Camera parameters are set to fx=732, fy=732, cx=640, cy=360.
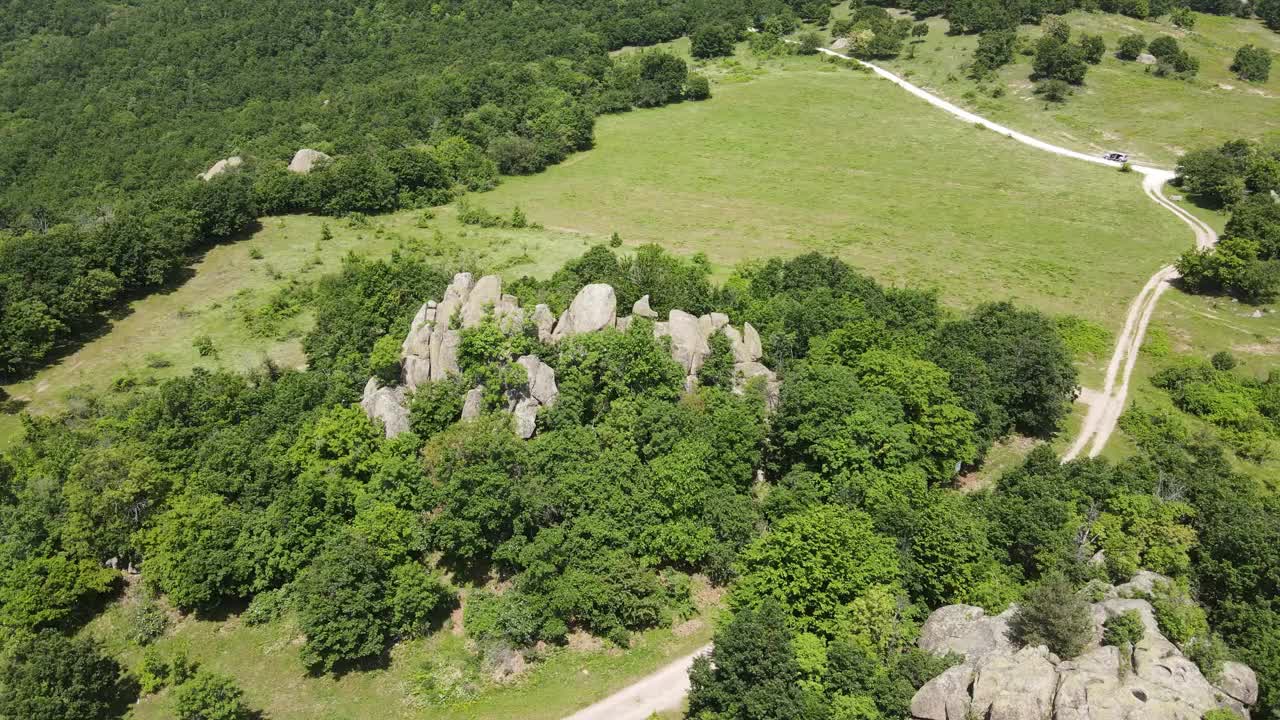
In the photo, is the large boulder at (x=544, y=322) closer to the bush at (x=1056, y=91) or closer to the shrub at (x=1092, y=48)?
the bush at (x=1056, y=91)

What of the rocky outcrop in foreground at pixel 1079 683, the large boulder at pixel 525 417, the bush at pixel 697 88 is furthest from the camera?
the bush at pixel 697 88

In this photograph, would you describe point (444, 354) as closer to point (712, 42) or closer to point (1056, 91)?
point (1056, 91)

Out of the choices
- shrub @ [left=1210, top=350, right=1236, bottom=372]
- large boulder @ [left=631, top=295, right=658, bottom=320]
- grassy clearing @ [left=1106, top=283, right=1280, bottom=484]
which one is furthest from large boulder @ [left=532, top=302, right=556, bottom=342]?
shrub @ [left=1210, top=350, right=1236, bottom=372]

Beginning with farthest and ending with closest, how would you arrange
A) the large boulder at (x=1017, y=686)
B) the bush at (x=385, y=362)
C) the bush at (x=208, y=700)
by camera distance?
the bush at (x=385, y=362)
the bush at (x=208, y=700)
the large boulder at (x=1017, y=686)

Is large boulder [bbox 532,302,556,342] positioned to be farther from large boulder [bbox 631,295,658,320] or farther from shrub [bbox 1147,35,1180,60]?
shrub [bbox 1147,35,1180,60]

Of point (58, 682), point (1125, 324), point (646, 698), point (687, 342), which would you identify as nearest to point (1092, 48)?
point (1125, 324)

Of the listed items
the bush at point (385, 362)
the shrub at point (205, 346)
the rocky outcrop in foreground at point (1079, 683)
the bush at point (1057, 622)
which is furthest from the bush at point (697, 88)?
the bush at point (1057, 622)

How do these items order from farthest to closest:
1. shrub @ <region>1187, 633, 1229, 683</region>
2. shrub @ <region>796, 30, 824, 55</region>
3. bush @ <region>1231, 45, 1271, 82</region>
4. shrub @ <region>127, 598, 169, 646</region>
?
shrub @ <region>796, 30, 824, 55</region>, bush @ <region>1231, 45, 1271, 82</region>, shrub @ <region>127, 598, 169, 646</region>, shrub @ <region>1187, 633, 1229, 683</region>
